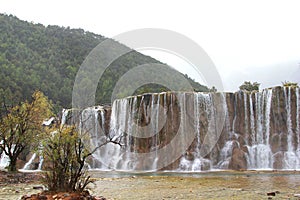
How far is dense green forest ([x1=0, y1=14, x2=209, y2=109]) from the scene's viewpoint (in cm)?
7156

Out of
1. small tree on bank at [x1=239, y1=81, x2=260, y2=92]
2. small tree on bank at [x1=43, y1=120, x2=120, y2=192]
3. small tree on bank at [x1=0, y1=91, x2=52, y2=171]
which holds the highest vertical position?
small tree on bank at [x1=239, y1=81, x2=260, y2=92]

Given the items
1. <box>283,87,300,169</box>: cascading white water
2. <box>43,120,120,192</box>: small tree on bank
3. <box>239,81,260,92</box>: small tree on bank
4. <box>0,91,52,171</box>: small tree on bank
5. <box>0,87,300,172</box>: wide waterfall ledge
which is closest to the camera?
<box>43,120,120,192</box>: small tree on bank

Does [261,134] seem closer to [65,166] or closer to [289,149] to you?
[289,149]

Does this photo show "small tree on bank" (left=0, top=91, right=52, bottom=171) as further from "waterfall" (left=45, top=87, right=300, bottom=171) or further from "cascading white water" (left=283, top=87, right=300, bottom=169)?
"cascading white water" (left=283, top=87, right=300, bottom=169)

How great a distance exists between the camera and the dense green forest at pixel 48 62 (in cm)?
7156

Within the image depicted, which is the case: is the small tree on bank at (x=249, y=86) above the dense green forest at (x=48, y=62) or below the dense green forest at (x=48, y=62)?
below

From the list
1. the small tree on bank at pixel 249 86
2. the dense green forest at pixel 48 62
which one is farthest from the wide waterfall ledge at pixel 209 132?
the dense green forest at pixel 48 62

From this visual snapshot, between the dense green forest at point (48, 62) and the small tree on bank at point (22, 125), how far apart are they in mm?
42145

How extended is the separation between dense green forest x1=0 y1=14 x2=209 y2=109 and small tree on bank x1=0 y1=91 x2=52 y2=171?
138 feet

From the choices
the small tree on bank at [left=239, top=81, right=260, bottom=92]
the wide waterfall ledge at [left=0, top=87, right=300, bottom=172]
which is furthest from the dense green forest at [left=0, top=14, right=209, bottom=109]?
the wide waterfall ledge at [left=0, top=87, right=300, bottom=172]

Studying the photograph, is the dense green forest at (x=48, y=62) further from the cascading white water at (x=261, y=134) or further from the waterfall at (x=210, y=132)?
the cascading white water at (x=261, y=134)

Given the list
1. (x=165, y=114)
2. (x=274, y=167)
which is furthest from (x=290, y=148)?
(x=165, y=114)

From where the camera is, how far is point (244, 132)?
33312 millimetres

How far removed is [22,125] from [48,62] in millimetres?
65794
